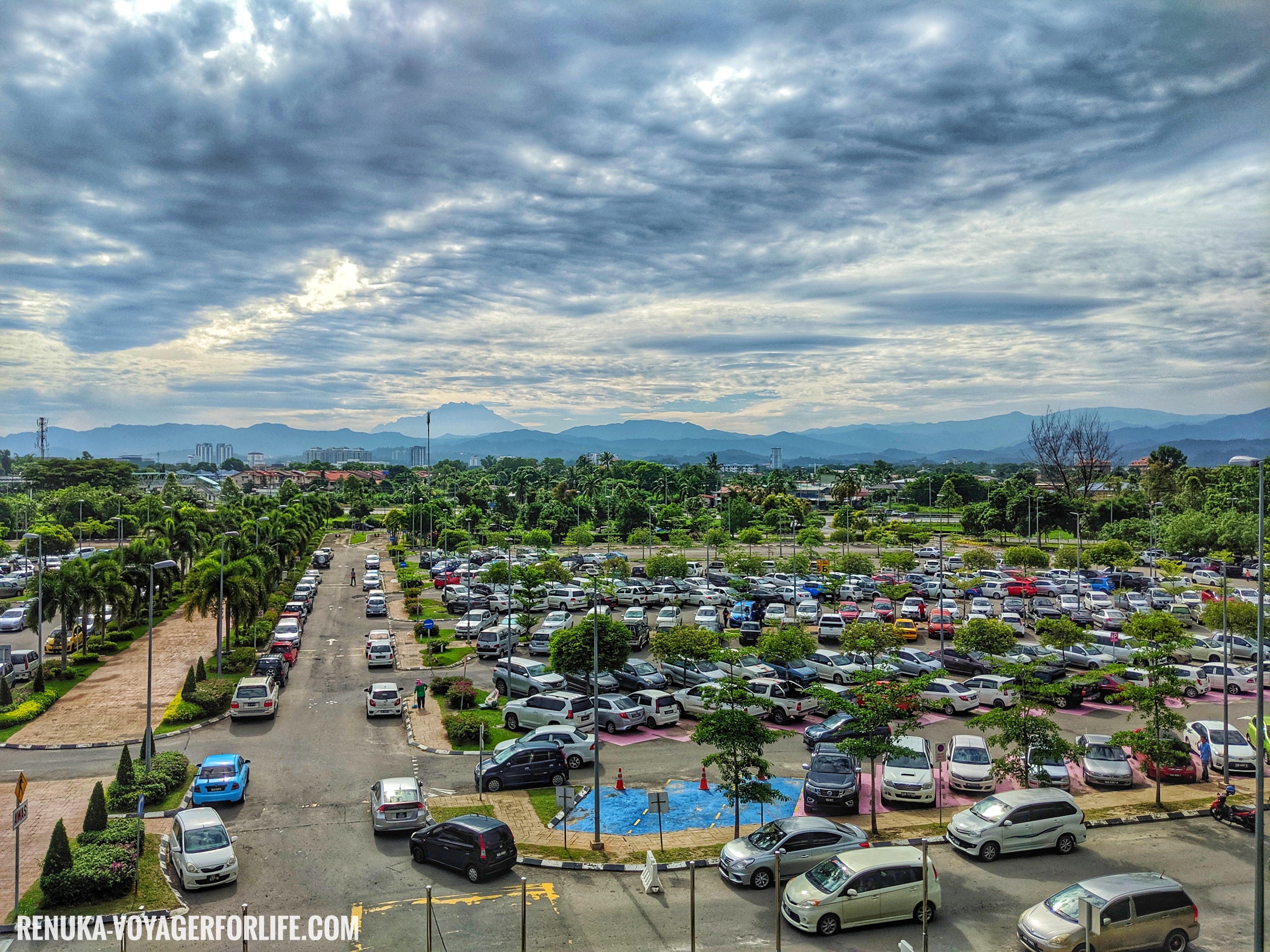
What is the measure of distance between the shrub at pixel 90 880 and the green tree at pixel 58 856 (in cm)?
3

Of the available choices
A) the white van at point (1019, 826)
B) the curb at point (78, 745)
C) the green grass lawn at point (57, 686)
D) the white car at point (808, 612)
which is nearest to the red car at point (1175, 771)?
the white van at point (1019, 826)

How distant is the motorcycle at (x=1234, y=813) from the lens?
67.3ft

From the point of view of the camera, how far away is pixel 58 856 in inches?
635

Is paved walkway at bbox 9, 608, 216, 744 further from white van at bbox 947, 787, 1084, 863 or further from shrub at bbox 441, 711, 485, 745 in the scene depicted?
white van at bbox 947, 787, 1084, 863

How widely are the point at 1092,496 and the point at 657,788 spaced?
12467 cm

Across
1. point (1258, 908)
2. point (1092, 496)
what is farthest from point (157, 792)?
point (1092, 496)

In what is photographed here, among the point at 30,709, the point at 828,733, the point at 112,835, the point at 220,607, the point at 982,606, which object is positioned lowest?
the point at 30,709

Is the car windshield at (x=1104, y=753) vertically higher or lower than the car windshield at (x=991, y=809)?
lower

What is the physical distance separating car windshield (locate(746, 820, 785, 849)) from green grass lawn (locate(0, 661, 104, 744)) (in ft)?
89.1

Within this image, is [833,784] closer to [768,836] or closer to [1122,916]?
[768,836]

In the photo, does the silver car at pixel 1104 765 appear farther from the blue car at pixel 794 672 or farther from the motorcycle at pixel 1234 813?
the blue car at pixel 794 672

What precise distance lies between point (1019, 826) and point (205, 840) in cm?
1856

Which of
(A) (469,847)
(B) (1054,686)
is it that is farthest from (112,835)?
(B) (1054,686)

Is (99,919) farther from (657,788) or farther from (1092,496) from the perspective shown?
(1092,496)
